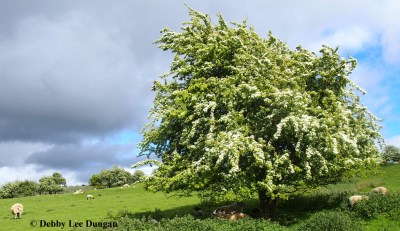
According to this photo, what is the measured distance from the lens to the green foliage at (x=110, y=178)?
439 ft

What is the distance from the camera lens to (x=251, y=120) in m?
28.2

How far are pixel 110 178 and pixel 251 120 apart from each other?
113740mm

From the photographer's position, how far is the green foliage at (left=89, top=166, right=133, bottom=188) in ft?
439

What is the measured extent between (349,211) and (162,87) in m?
17.0

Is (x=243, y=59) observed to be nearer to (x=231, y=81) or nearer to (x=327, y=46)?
(x=231, y=81)

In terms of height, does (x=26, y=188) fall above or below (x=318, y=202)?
above

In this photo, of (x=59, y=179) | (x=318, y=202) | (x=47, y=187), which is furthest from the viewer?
(x=59, y=179)

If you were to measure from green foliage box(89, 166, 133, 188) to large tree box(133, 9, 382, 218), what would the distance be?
105660 millimetres

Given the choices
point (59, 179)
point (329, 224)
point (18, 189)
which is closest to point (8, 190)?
point (18, 189)

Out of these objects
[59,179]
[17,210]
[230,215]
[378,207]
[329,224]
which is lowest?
[329,224]

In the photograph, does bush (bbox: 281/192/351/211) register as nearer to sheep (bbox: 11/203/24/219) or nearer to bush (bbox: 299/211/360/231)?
bush (bbox: 299/211/360/231)

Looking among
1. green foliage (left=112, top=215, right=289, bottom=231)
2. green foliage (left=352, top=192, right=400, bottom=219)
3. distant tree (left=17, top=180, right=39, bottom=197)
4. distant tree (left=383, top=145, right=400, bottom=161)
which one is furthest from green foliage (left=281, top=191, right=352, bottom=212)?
distant tree (left=17, top=180, right=39, bottom=197)

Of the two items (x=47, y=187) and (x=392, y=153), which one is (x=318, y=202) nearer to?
(x=392, y=153)

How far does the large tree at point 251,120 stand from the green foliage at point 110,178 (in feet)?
347
